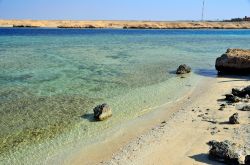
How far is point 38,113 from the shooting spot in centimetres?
1314

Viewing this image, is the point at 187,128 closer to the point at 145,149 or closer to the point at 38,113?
the point at 145,149

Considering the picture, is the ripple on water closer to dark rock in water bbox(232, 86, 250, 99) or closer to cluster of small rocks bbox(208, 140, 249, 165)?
cluster of small rocks bbox(208, 140, 249, 165)

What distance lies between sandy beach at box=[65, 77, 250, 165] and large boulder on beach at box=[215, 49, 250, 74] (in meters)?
6.96

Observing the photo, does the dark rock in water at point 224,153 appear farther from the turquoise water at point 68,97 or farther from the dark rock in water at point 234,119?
the turquoise water at point 68,97

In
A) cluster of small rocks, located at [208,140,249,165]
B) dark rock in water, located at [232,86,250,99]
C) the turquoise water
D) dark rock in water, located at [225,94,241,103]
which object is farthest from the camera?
dark rock in water, located at [232,86,250,99]

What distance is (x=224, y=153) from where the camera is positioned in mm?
8531

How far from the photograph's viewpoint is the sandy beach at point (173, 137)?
922 cm

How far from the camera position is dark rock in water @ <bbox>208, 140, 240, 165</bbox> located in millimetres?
8367

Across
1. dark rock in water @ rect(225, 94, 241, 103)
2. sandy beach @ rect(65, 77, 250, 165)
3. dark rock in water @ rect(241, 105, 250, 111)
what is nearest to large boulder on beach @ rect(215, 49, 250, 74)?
dark rock in water @ rect(225, 94, 241, 103)

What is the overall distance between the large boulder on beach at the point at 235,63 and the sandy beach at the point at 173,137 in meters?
6.96

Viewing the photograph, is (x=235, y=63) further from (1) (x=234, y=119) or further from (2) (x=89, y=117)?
(2) (x=89, y=117)

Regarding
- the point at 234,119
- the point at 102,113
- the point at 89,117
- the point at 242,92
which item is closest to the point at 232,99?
the point at 242,92

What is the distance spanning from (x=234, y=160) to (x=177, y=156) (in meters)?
1.44

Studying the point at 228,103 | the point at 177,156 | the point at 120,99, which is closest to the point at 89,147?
the point at 177,156
